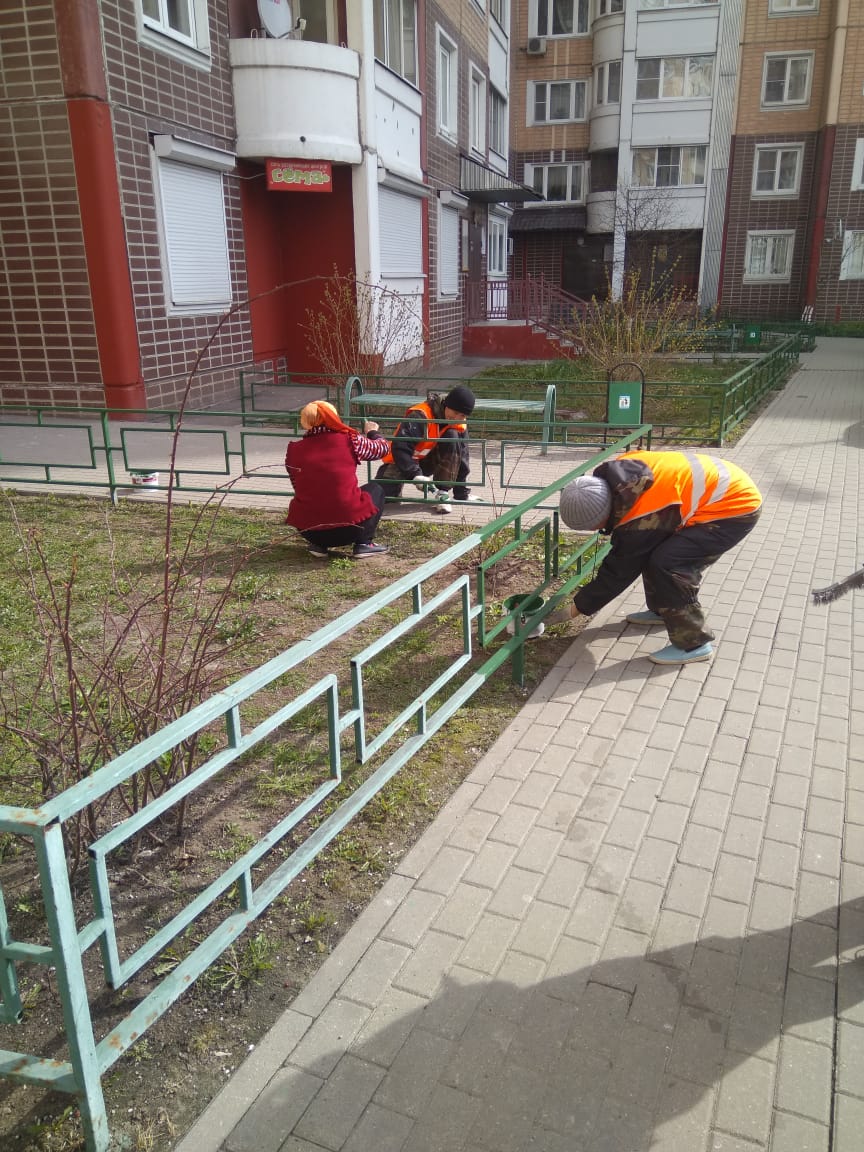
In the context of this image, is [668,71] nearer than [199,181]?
No

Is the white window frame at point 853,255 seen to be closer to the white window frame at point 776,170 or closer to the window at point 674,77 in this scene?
the white window frame at point 776,170

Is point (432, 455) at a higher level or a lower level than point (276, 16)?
lower

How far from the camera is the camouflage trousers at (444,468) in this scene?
307 inches

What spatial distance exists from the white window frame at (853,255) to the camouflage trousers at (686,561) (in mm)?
30671

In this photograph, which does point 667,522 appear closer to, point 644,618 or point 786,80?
point 644,618

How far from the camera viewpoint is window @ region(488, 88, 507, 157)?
25016 millimetres

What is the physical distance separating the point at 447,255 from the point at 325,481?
1632cm

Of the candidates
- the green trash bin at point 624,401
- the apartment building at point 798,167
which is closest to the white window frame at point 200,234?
the green trash bin at point 624,401

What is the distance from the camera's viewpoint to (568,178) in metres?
34.5

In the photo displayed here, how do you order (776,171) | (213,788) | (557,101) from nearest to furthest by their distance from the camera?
(213,788) < (776,171) < (557,101)

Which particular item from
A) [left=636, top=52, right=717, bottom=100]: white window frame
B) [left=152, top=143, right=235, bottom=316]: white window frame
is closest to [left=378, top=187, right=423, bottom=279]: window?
[left=152, top=143, right=235, bottom=316]: white window frame

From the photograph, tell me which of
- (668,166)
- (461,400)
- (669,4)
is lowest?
(461,400)

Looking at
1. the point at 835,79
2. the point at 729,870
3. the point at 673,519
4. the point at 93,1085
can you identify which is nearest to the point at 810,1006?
the point at 729,870

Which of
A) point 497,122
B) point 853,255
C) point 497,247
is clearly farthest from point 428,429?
point 853,255
